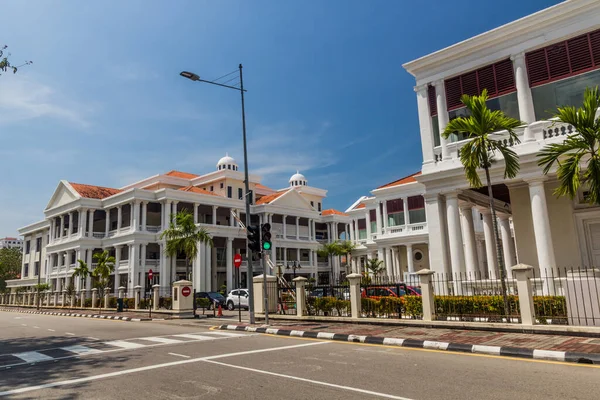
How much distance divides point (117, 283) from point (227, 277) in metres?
11.8

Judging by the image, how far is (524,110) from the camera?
1708cm

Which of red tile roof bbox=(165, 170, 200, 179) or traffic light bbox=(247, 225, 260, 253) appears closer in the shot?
traffic light bbox=(247, 225, 260, 253)

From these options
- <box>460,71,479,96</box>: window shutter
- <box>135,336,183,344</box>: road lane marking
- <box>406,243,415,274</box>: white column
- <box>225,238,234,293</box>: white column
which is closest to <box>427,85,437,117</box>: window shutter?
<box>460,71,479,96</box>: window shutter

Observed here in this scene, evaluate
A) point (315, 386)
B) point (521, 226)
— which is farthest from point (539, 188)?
point (315, 386)

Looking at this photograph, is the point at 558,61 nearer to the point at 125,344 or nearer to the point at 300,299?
the point at 300,299

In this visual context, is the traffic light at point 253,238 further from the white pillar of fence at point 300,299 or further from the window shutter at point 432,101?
the window shutter at point 432,101

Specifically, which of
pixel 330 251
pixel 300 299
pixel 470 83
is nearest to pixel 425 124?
pixel 470 83

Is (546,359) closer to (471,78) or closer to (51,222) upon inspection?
(471,78)

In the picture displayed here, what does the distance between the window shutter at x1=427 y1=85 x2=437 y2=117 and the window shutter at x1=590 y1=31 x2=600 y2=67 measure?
6.04 metres

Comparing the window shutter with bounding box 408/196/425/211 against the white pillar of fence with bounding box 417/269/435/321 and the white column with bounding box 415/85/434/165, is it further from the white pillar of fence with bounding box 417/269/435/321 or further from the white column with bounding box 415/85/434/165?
the white pillar of fence with bounding box 417/269/435/321

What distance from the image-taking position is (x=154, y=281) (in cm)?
4716

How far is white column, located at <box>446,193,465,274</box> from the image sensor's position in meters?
17.6

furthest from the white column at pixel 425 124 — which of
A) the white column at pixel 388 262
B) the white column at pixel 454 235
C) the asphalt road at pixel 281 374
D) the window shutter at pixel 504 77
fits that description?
the white column at pixel 388 262

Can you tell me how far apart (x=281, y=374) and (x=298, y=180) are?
65421 millimetres
